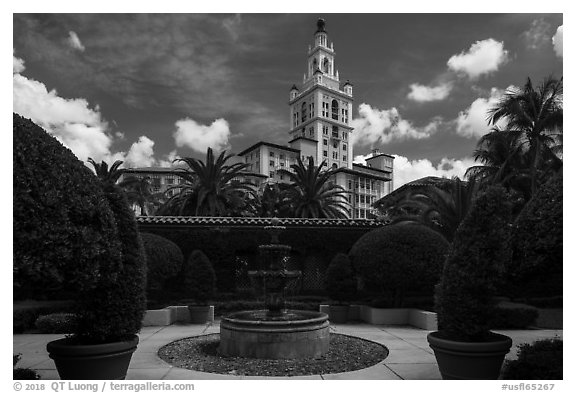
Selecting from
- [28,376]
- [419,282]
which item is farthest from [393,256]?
[28,376]

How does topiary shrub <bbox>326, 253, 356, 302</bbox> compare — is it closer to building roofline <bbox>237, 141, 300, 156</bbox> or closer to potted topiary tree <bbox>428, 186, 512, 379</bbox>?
potted topiary tree <bbox>428, 186, 512, 379</bbox>

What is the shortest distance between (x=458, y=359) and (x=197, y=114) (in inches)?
271

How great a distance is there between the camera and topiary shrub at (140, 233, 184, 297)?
1492cm

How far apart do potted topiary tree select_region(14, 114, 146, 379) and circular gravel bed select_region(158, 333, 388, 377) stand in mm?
2545

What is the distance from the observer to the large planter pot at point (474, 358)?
19.8 ft

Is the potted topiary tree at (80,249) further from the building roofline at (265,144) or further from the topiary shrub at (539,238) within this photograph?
the building roofline at (265,144)

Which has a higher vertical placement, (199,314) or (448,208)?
(448,208)

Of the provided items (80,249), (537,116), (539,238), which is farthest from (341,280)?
(537,116)

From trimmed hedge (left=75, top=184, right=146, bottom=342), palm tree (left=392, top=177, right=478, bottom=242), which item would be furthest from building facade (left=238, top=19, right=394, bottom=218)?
trimmed hedge (left=75, top=184, right=146, bottom=342)

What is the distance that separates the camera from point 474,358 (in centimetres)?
605

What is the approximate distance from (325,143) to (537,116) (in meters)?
79.7

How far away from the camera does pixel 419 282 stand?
1423 cm

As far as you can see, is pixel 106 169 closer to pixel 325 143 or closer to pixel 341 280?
pixel 341 280
